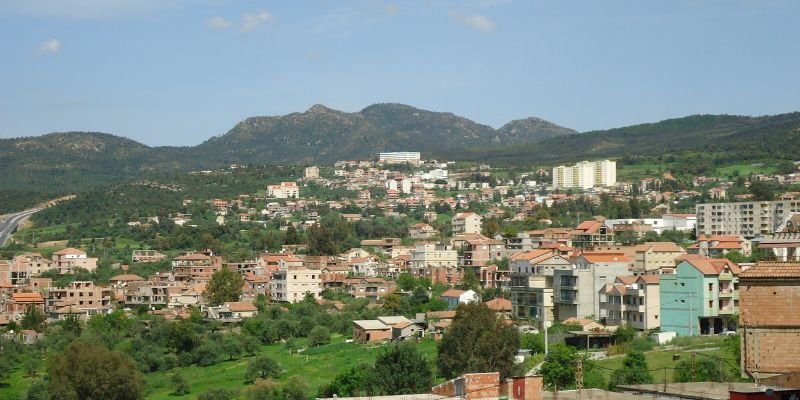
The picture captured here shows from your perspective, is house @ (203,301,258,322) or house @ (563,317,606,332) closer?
house @ (563,317,606,332)

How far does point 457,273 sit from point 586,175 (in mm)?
63912

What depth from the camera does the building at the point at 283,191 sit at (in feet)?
456

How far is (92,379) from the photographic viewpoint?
4222 cm

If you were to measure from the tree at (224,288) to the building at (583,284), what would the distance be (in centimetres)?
2357

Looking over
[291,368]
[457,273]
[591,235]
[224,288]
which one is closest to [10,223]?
[224,288]

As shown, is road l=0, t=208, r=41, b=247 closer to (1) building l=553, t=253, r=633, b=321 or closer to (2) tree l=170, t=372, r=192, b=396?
(2) tree l=170, t=372, r=192, b=396

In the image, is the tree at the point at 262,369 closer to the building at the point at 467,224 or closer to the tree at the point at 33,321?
the tree at the point at 33,321

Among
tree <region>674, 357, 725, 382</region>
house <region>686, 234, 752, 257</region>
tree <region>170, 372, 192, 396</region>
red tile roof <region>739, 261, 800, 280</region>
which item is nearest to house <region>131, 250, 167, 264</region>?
house <region>686, 234, 752, 257</region>

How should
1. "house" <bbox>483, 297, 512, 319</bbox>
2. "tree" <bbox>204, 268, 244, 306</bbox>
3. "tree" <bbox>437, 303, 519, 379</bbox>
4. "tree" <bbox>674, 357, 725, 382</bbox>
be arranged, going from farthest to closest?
"tree" <bbox>204, 268, 244, 306</bbox> < "house" <bbox>483, 297, 512, 319</bbox> < "tree" <bbox>437, 303, 519, 379</bbox> < "tree" <bbox>674, 357, 725, 382</bbox>

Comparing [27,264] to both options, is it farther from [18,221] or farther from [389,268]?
[18,221]

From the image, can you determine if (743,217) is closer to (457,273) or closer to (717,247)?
(457,273)

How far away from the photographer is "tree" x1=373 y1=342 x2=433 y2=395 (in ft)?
118

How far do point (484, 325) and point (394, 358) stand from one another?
330cm

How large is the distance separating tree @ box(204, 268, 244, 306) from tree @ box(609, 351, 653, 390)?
37.7 metres
